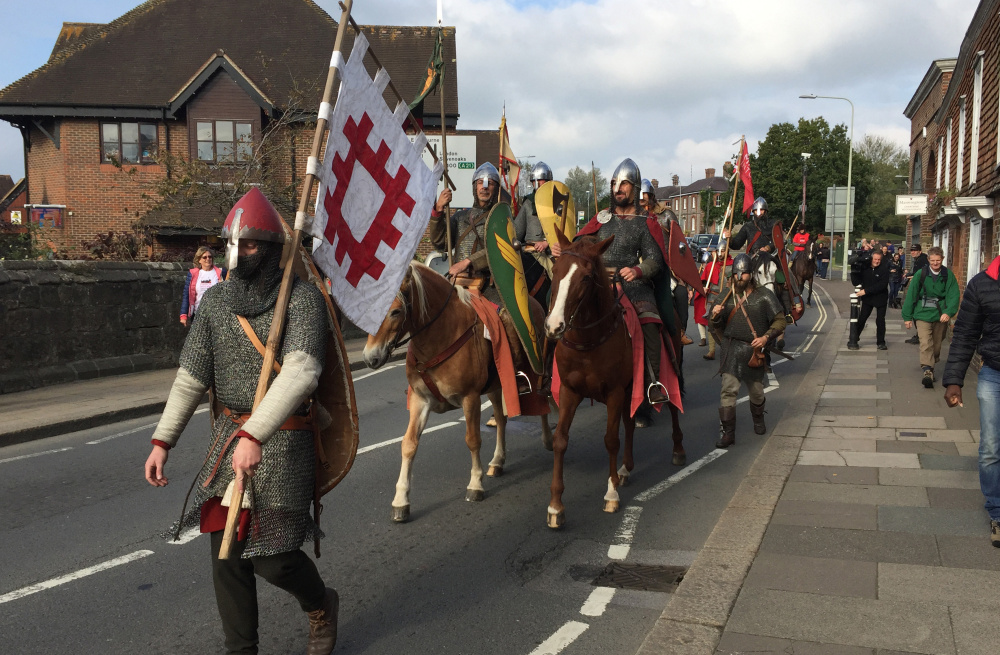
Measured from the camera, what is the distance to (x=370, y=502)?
21.0 feet

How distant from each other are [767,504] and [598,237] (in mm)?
2602

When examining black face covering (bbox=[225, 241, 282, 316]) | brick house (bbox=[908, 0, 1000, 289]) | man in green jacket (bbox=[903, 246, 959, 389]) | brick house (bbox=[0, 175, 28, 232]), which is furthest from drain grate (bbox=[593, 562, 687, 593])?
brick house (bbox=[0, 175, 28, 232])

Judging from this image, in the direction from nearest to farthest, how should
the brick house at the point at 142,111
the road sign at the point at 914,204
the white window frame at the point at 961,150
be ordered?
the white window frame at the point at 961,150
the road sign at the point at 914,204
the brick house at the point at 142,111

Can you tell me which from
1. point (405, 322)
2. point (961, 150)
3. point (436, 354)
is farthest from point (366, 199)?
point (961, 150)

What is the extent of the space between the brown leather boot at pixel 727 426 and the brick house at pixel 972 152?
318 inches

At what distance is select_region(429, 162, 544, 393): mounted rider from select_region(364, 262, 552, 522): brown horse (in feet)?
1.71

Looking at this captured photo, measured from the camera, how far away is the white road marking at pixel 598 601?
449 centimetres

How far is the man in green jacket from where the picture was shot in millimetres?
12047

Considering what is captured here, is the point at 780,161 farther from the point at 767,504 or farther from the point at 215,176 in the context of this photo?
the point at 767,504

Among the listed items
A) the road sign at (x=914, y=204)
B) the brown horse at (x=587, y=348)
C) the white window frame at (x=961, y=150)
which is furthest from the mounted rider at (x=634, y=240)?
the road sign at (x=914, y=204)

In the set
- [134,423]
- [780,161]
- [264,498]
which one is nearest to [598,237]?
[264,498]

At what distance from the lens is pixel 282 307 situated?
129 inches

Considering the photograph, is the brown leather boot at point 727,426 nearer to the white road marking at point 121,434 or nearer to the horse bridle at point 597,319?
the horse bridle at point 597,319

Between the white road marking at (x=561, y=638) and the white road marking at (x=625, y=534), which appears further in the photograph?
the white road marking at (x=625, y=534)
